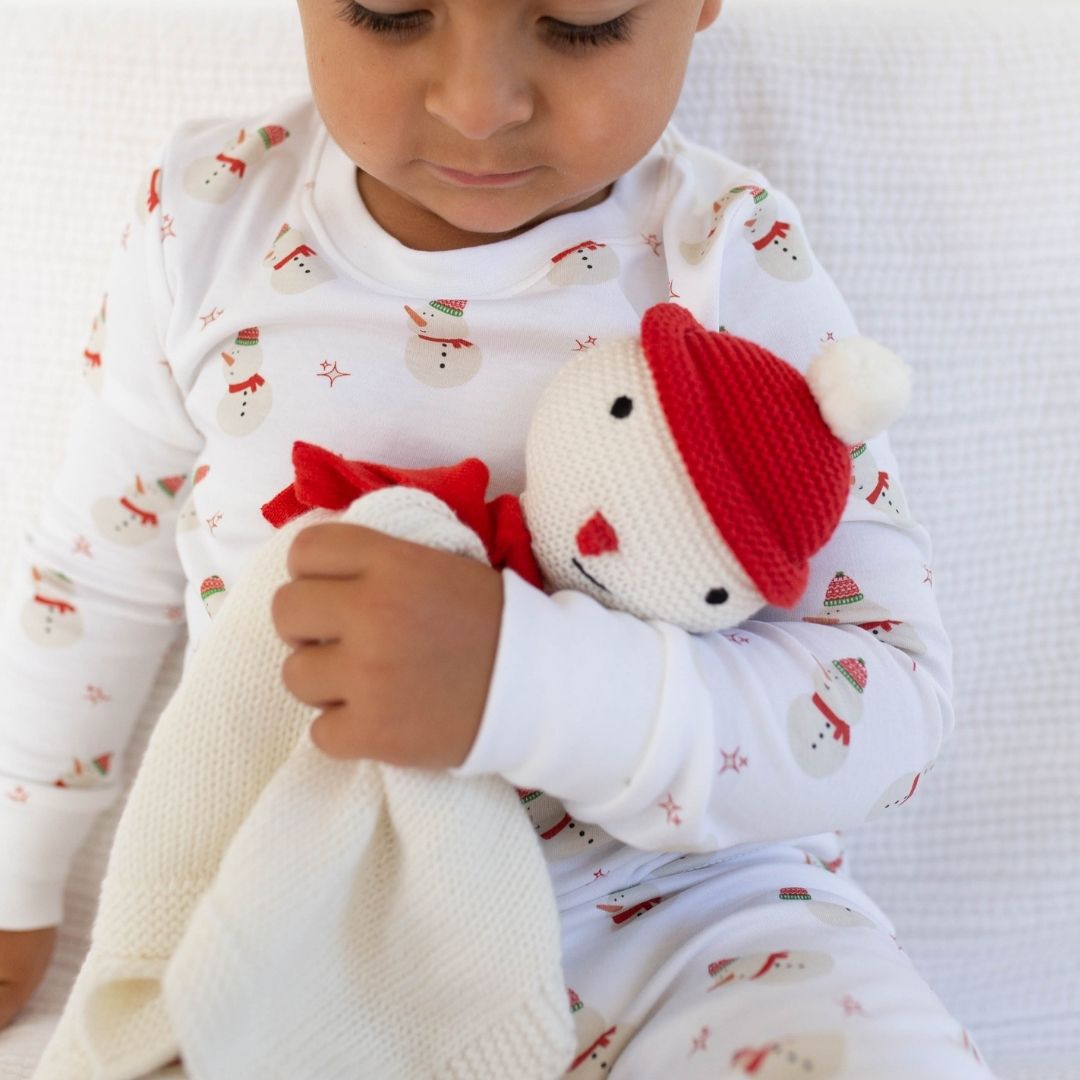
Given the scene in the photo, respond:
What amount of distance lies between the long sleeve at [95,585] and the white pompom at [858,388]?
0.47 m

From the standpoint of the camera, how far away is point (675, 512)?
569 millimetres

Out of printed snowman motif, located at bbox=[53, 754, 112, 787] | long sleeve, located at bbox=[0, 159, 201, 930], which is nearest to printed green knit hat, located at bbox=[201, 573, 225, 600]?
long sleeve, located at bbox=[0, 159, 201, 930]

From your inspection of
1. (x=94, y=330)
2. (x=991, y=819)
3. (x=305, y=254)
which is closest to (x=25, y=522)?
(x=94, y=330)

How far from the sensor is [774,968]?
654 millimetres

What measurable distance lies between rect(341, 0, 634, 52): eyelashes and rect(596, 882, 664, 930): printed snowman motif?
497 mm

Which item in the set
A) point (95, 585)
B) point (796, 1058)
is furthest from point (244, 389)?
point (796, 1058)

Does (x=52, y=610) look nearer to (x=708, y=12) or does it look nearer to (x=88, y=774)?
(x=88, y=774)

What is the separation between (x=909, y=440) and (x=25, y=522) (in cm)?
73

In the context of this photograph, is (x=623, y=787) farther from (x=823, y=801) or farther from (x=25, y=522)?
(x=25, y=522)

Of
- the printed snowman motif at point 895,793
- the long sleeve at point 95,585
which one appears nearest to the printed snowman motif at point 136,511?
the long sleeve at point 95,585

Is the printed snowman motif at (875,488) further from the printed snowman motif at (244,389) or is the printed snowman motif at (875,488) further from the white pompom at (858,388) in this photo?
the printed snowman motif at (244,389)

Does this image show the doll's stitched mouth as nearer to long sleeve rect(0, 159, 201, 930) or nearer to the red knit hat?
the red knit hat

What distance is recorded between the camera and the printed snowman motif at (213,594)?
31.1 inches

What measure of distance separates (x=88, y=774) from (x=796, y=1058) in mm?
583
